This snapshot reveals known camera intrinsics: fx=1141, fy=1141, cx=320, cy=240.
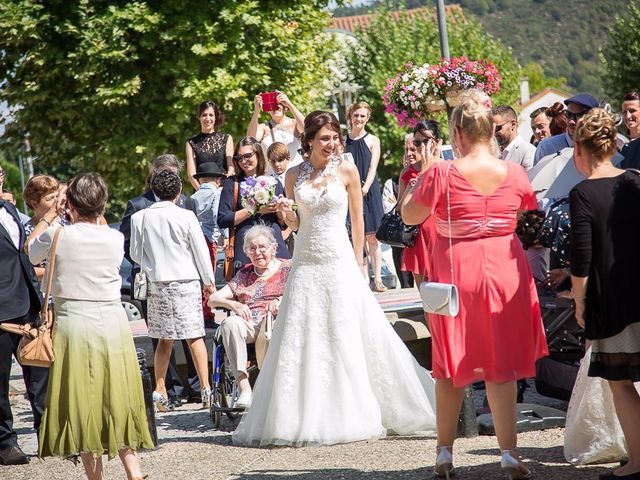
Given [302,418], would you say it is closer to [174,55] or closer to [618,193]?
[618,193]

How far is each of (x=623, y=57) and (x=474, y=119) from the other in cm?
3519

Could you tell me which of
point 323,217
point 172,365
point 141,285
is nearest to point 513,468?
point 323,217

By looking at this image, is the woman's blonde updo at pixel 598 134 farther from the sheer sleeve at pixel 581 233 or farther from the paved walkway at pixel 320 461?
the paved walkway at pixel 320 461

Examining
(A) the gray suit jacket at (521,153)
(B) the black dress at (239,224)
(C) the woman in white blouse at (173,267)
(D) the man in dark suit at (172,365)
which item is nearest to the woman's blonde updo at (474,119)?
(C) the woman in white blouse at (173,267)

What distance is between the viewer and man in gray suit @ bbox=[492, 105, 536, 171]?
416 inches

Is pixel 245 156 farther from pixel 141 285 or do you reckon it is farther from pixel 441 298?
pixel 441 298

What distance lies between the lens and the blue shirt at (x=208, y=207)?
38.9 ft

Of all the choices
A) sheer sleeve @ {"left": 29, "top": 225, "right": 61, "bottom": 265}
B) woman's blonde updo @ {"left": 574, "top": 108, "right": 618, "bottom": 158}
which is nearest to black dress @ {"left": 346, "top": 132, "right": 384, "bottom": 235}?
sheer sleeve @ {"left": 29, "top": 225, "right": 61, "bottom": 265}

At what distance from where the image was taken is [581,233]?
233 inches

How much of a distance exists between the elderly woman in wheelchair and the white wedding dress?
0.68 m

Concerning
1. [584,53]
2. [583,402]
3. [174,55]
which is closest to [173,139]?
[174,55]

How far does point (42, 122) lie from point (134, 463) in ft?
71.2

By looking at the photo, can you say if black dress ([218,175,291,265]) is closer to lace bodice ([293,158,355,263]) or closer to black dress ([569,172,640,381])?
lace bodice ([293,158,355,263])

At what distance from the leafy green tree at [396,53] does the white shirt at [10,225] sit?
41.2 m
